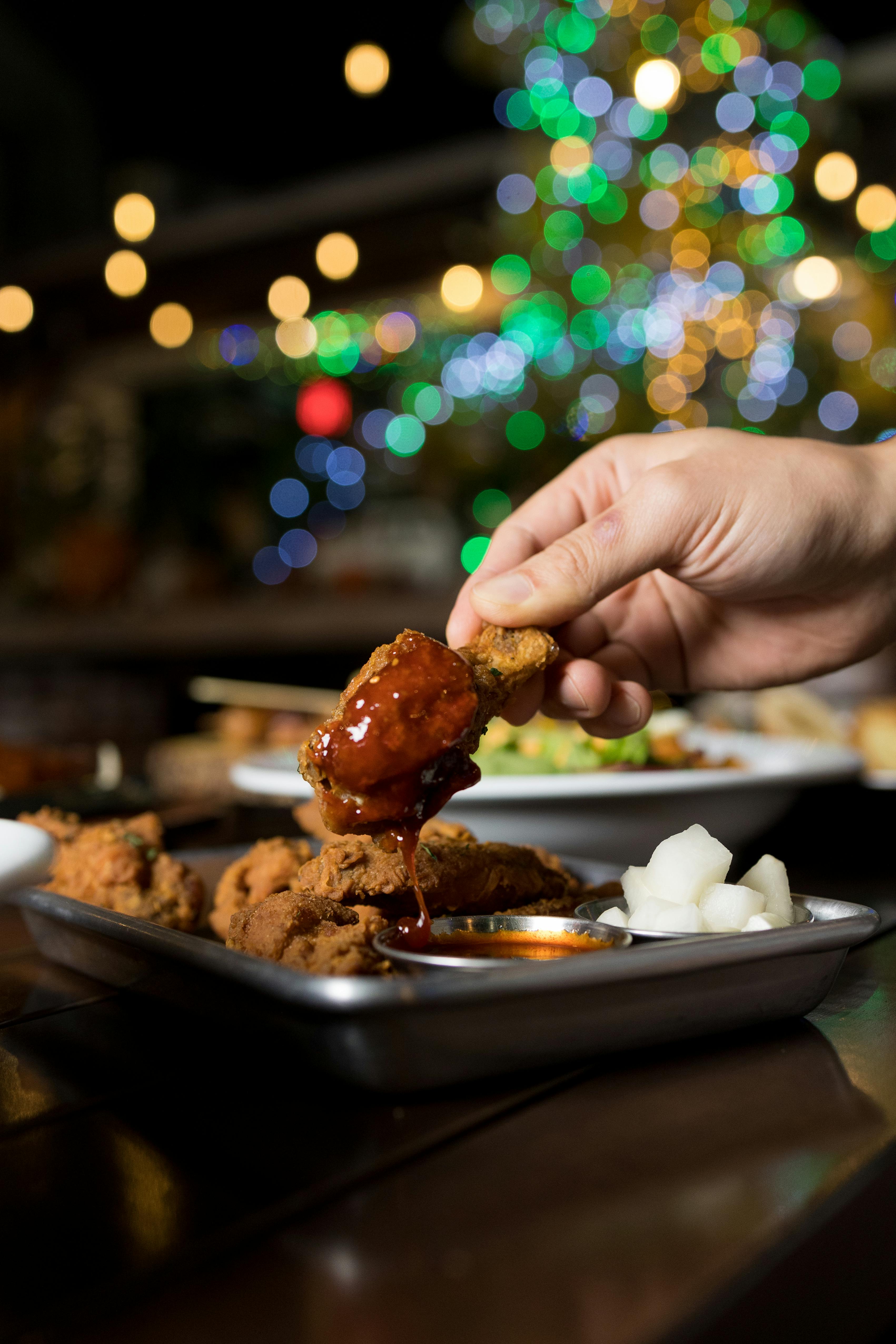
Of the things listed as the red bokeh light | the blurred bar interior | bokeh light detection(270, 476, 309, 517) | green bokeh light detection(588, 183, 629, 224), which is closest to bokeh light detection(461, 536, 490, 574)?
the blurred bar interior

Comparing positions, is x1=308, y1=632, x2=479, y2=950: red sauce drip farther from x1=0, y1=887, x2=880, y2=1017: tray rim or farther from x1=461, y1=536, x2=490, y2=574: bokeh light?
x1=461, y1=536, x2=490, y2=574: bokeh light

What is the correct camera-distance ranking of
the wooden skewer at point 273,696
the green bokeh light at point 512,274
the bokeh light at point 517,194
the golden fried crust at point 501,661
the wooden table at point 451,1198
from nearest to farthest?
the wooden table at point 451,1198 < the golden fried crust at point 501,661 < the wooden skewer at point 273,696 < the bokeh light at point 517,194 < the green bokeh light at point 512,274

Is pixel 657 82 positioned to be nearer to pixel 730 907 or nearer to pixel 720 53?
pixel 720 53

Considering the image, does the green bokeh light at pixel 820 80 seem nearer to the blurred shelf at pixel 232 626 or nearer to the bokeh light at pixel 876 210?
the bokeh light at pixel 876 210

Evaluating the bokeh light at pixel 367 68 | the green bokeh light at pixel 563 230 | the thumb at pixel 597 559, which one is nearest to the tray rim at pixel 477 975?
the thumb at pixel 597 559

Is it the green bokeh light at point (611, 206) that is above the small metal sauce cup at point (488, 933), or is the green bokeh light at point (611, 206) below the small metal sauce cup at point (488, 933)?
above

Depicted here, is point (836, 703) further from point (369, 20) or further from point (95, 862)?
point (369, 20)

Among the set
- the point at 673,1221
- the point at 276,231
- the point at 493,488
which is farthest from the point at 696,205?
the point at 673,1221
